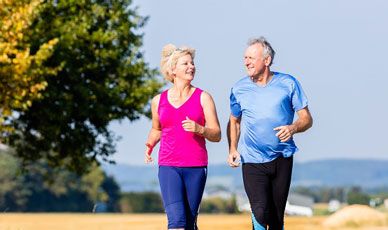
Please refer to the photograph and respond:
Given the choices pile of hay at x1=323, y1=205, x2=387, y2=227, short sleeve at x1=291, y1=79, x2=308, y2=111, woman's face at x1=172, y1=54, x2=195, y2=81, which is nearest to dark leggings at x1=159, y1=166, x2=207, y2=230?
woman's face at x1=172, y1=54, x2=195, y2=81

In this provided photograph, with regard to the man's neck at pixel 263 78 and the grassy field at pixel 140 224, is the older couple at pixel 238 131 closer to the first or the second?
the man's neck at pixel 263 78

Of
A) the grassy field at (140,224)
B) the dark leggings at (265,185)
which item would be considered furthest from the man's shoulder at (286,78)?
the grassy field at (140,224)

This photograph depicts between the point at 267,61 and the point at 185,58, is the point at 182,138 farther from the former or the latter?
the point at 267,61

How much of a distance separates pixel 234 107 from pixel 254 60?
0.68m

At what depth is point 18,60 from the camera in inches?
1136

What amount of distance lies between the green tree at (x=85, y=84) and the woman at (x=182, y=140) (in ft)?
74.9

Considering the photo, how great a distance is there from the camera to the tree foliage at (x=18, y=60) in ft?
94.3

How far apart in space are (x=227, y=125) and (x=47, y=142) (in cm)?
2508

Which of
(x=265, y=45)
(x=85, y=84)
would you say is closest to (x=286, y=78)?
(x=265, y=45)

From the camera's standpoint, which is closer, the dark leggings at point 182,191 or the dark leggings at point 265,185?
the dark leggings at point 182,191

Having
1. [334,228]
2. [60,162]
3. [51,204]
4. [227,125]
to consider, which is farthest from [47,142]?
[51,204]

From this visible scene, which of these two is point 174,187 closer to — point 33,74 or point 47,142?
point 33,74

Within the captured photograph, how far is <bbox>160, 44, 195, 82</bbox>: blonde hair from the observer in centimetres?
1114

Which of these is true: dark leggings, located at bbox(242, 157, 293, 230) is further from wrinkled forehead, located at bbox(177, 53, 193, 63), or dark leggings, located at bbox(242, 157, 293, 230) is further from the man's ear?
wrinkled forehead, located at bbox(177, 53, 193, 63)
